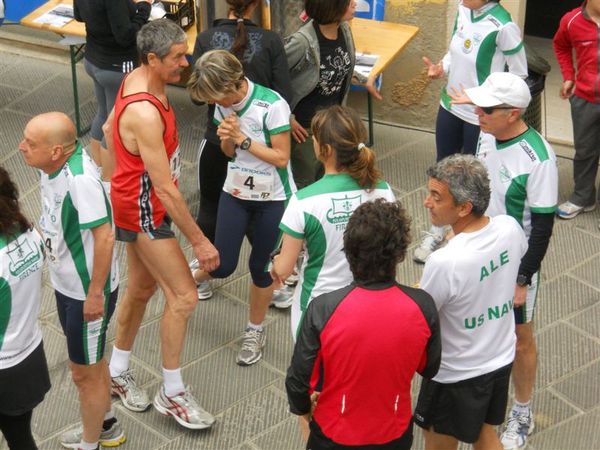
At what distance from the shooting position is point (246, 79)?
5.06 metres

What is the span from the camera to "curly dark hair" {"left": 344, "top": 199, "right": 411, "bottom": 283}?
3.54 metres

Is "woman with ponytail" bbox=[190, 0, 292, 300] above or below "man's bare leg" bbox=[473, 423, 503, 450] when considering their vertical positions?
above

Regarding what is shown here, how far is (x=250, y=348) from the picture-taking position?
5656 mm

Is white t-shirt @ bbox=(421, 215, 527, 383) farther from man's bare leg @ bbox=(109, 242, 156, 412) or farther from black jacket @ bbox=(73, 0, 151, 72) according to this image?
black jacket @ bbox=(73, 0, 151, 72)

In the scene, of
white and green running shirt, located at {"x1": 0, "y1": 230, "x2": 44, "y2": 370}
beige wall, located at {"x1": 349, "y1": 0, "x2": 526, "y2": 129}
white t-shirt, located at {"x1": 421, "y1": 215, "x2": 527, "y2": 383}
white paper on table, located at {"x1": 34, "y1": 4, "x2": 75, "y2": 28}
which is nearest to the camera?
white t-shirt, located at {"x1": 421, "y1": 215, "x2": 527, "y2": 383}

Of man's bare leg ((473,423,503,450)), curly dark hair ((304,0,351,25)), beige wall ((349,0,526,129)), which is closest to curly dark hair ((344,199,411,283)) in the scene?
man's bare leg ((473,423,503,450))

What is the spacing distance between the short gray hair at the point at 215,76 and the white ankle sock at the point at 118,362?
1427 mm

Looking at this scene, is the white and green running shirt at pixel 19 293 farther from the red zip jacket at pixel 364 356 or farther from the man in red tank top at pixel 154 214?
the red zip jacket at pixel 364 356

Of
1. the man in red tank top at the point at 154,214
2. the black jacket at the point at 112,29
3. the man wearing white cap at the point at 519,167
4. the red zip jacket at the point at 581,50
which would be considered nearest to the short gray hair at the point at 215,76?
the man in red tank top at the point at 154,214

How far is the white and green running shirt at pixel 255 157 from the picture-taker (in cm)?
508

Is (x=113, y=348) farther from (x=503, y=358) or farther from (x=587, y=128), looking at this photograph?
(x=587, y=128)

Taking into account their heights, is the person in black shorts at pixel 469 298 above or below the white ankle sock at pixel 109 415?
above

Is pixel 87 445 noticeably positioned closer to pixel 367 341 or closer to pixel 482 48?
pixel 367 341

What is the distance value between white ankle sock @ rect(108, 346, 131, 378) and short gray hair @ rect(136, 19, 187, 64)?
1555mm
